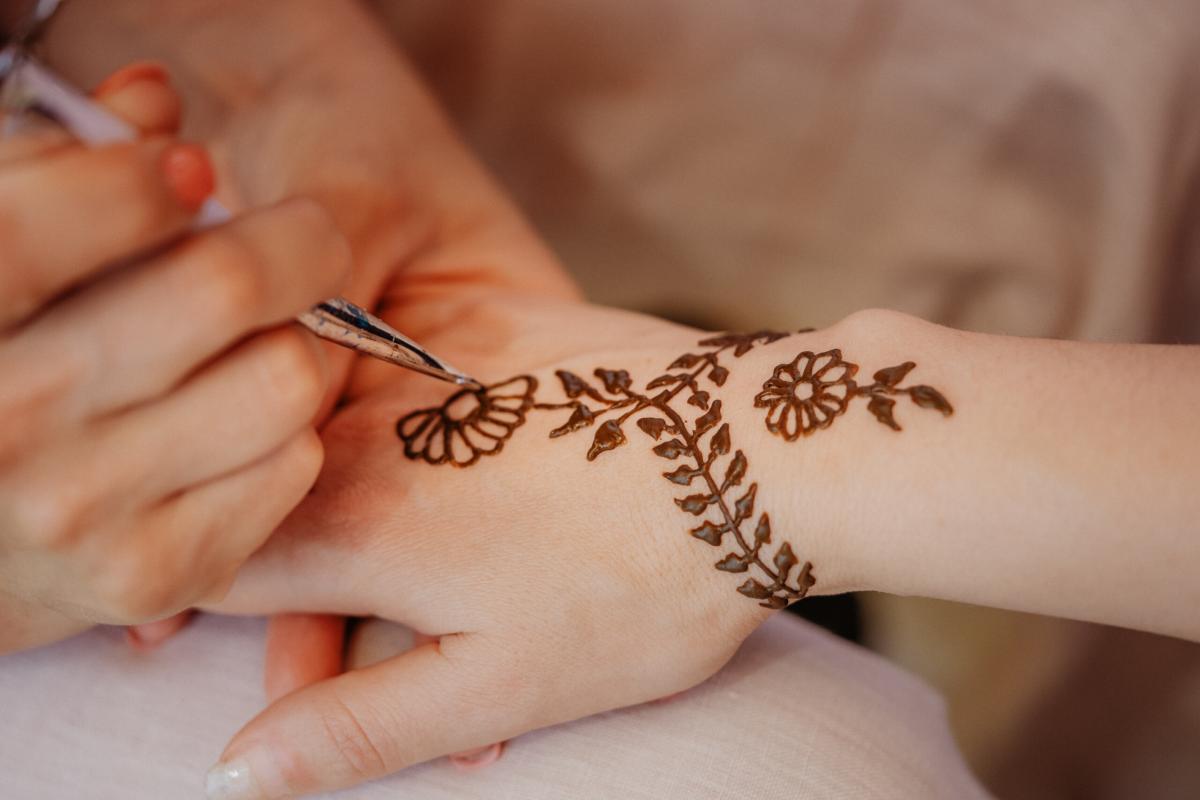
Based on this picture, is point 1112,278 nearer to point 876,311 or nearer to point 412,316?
point 876,311

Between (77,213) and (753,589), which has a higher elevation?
(77,213)

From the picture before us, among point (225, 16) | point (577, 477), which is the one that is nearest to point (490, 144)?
point (225, 16)

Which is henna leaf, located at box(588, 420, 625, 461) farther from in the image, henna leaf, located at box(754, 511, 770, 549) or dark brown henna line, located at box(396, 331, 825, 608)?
henna leaf, located at box(754, 511, 770, 549)

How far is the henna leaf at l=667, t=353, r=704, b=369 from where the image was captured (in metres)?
1.14

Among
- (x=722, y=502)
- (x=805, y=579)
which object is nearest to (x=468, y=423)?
(x=722, y=502)

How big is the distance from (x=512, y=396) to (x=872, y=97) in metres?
0.99

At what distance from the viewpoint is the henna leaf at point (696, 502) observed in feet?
3.35

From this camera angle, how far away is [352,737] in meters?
0.98

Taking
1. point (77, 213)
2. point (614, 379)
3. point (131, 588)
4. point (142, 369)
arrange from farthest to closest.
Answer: point (614, 379) → point (131, 588) → point (142, 369) → point (77, 213)

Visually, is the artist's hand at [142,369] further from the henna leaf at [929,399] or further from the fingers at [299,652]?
the henna leaf at [929,399]

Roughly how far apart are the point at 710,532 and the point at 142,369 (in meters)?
0.59

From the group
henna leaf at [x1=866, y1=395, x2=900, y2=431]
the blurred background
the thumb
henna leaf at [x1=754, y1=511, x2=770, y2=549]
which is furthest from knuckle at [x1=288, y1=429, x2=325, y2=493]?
the blurred background

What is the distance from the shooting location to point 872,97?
1714 millimetres

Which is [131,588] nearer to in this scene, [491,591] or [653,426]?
[491,591]
